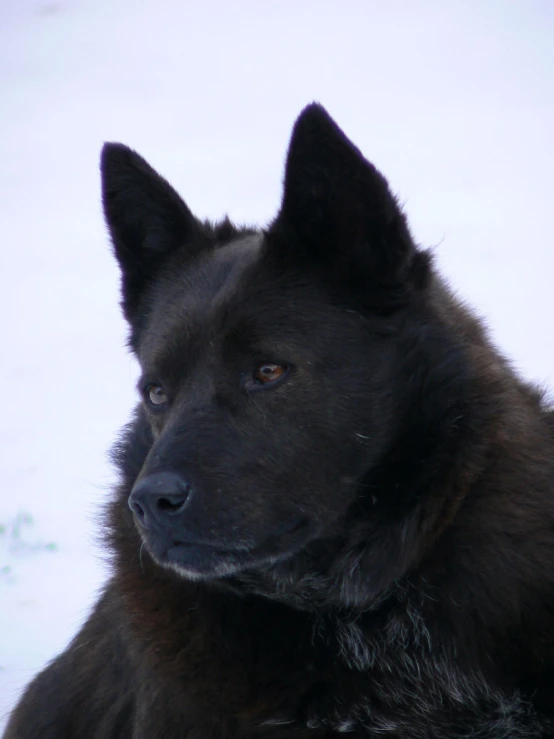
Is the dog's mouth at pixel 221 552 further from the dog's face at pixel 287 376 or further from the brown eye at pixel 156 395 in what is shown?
the brown eye at pixel 156 395

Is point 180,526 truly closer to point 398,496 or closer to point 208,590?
point 208,590

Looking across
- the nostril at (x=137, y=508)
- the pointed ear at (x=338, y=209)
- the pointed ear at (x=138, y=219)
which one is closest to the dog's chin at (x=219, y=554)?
the nostril at (x=137, y=508)

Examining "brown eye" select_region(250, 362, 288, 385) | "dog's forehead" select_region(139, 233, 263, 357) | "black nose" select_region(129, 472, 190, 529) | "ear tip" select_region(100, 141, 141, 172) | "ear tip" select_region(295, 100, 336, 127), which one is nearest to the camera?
"black nose" select_region(129, 472, 190, 529)

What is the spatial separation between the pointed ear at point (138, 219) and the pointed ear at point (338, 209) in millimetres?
562

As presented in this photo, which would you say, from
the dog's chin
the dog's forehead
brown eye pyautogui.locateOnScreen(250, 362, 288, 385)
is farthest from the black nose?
the dog's forehead

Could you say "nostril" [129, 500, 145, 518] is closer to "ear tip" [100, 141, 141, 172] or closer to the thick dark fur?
the thick dark fur

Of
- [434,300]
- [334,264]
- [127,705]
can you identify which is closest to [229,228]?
[334,264]

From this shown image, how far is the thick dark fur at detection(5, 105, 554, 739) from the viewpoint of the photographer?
10.1ft

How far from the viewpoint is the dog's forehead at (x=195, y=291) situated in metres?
3.42

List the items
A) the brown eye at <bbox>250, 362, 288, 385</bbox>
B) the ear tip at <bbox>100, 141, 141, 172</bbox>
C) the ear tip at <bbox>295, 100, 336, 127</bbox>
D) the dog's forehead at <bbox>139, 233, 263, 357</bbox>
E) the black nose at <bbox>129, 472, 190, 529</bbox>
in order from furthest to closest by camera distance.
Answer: the ear tip at <bbox>100, 141, 141, 172</bbox>
the dog's forehead at <bbox>139, 233, 263, 357</bbox>
the brown eye at <bbox>250, 362, 288, 385</bbox>
the ear tip at <bbox>295, 100, 336, 127</bbox>
the black nose at <bbox>129, 472, 190, 529</bbox>

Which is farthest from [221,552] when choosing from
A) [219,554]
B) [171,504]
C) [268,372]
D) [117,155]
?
[117,155]

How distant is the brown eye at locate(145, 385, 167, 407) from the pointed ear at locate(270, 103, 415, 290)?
0.72 m

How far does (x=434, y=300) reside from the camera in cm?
342

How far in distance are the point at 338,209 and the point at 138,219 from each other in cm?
95
